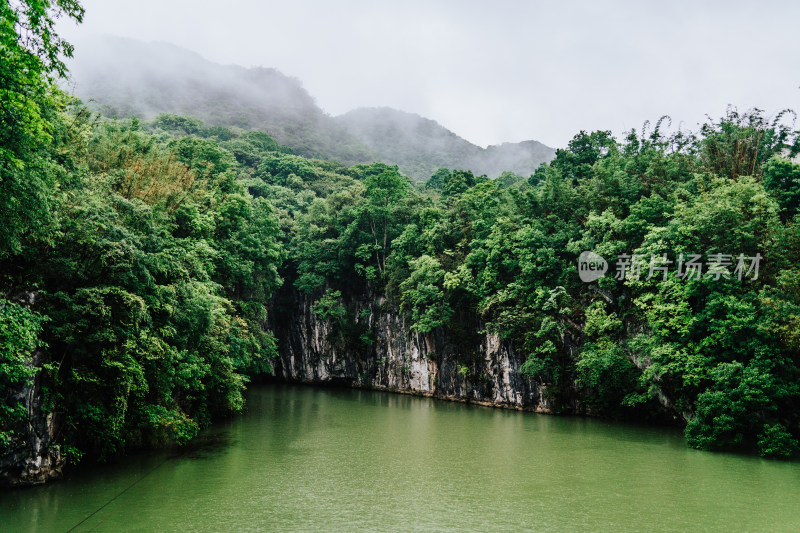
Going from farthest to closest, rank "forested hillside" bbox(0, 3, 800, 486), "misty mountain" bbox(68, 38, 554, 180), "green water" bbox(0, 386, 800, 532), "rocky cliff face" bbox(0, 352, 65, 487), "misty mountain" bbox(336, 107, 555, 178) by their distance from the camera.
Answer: "misty mountain" bbox(336, 107, 555, 178) → "misty mountain" bbox(68, 38, 554, 180) → "forested hillside" bbox(0, 3, 800, 486) → "rocky cliff face" bbox(0, 352, 65, 487) → "green water" bbox(0, 386, 800, 532)

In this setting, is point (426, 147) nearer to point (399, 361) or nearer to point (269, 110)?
point (269, 110)

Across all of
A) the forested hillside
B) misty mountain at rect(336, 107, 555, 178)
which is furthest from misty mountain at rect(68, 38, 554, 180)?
the forested hillside

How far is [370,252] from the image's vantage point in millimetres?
26500

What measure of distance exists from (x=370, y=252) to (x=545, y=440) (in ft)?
50.8

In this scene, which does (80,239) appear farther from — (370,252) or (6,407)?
(370,252)

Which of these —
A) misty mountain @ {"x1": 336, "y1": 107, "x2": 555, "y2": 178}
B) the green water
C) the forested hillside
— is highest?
misty mountain @ {"x1": 336, "y1": 107, "x2": 555, "y2": 178}

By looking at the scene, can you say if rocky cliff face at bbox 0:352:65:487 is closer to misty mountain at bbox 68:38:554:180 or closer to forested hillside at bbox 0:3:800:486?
forested hillside at bbox 0:3:800:486

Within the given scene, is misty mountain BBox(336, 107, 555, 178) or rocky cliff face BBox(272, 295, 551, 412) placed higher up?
misty mountain BBox(336, 107, 555, 178)

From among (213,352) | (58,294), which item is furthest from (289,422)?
(58,294)

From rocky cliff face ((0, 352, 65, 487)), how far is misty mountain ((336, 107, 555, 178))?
6403 cm

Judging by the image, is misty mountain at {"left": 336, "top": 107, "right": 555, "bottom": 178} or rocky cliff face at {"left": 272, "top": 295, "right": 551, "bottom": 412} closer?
rocky cliff face at {"left": 272, "top": 295, "right": 551, "bottom": 412}

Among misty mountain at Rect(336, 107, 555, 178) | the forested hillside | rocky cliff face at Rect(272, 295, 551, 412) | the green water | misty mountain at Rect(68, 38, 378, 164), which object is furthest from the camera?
misty mountain at Rect(336, 107, 555, 178)

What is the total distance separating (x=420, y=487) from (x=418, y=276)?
46.4ft

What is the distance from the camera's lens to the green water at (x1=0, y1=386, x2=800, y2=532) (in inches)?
277
